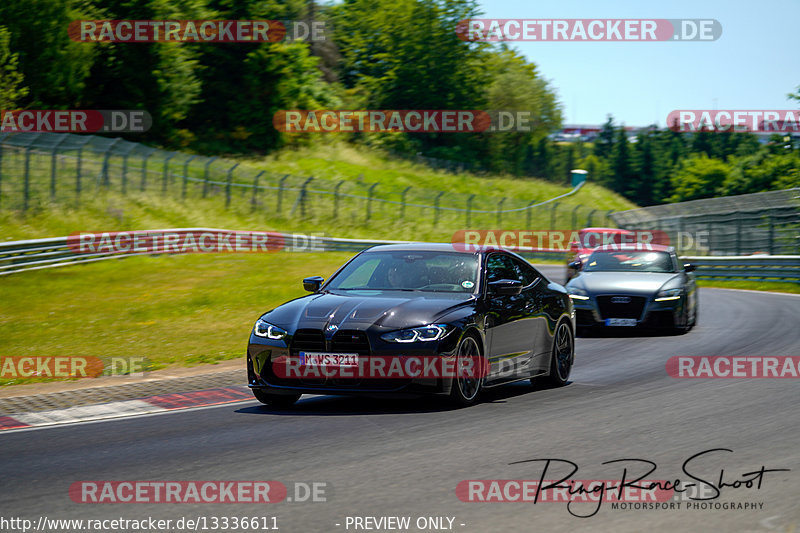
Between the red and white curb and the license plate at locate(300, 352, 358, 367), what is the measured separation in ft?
5.61

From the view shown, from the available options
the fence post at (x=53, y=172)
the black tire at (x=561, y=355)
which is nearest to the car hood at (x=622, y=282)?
the black tire at (x=561, y=355)

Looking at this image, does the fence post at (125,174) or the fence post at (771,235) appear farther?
the fence post at (125,174)

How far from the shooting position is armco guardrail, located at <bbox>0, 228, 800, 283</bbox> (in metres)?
27.7

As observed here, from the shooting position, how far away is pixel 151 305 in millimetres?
22297

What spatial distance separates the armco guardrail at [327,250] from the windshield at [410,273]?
15897 millimetres

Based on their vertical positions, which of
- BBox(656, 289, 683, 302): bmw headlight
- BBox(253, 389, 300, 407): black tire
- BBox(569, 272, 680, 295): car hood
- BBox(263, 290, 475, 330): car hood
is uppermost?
BBox(263, 290, 475, 330): car hood

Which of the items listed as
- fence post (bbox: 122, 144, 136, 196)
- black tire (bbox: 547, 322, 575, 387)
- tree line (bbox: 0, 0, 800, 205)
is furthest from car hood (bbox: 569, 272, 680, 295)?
tree line (bbox: 0, 0, 800, 205)

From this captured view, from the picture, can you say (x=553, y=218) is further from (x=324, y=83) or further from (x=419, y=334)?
(x=419, y=334)

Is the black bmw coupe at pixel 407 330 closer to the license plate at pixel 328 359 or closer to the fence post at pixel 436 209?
the license plate at pixel 328 359

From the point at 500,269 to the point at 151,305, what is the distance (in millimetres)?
13543

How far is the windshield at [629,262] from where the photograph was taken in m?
17.5

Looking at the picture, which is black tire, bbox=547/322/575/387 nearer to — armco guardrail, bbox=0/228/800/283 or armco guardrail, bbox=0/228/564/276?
armco guardrail, bbox=0/228/564/276

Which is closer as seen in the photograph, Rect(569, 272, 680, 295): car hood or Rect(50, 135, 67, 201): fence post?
Rect(569, 272, 680, 295): car hood

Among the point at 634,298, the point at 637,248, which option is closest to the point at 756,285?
the point at 637,248
